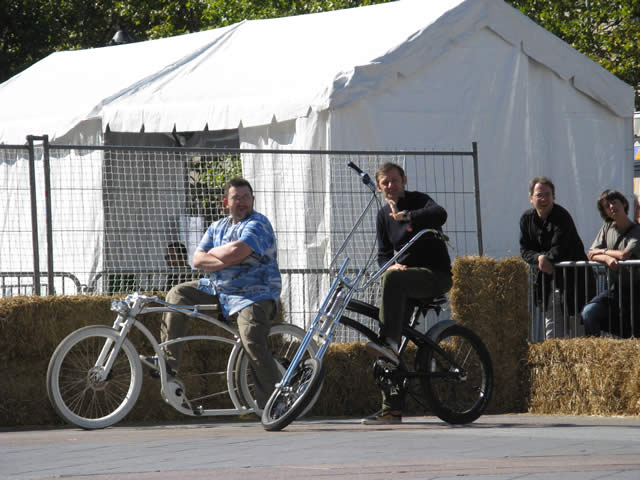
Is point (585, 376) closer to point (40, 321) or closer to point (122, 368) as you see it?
point (122, 368)

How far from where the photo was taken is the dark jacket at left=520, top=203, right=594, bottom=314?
10.1m

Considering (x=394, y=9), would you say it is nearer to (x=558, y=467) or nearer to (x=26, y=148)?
(x=26, y=148)

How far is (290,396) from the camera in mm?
7758

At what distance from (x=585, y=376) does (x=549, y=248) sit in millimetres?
1194

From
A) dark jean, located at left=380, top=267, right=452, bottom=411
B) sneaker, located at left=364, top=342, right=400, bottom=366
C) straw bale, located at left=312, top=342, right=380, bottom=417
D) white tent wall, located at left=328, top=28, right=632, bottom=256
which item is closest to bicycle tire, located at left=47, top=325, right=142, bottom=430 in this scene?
sneaker, located at left=364, top=342, right=400, bottom=366

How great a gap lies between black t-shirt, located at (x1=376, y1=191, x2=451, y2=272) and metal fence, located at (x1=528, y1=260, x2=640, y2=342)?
1.78 m

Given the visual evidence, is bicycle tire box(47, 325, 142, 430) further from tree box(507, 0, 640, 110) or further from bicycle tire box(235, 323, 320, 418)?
tree box(507, 0, 640, 110)

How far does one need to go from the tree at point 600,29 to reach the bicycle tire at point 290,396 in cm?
1551

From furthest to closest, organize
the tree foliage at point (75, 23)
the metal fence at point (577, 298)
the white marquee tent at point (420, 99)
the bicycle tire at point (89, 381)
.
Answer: the tree foliage at point (75, 23)
the white marquee tent at point (420, 99)
the metal fence at point (577, 298)
the bicycle tire at point (89, 381)

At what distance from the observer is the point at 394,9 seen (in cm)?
1384

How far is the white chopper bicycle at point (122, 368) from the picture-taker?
26.3 feet

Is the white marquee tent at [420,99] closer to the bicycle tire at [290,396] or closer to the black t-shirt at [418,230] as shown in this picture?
the black t-shirt at [418,230]

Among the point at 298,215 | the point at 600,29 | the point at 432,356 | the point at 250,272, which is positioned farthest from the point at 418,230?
the point at 600,29

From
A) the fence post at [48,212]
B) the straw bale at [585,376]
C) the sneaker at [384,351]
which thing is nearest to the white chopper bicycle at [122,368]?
the sneaker at [384,351]
